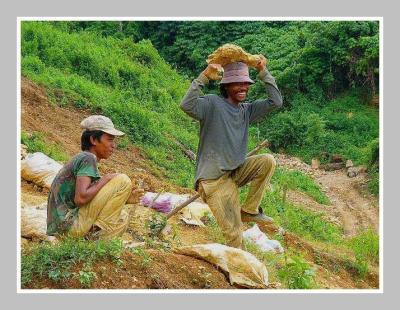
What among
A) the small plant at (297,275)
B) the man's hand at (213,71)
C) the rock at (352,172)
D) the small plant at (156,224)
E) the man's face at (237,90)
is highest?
the man's hand at (213,71)

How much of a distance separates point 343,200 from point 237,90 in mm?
10999

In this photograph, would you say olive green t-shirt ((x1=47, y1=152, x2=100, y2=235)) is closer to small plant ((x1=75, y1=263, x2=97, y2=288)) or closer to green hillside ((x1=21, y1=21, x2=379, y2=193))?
small plant ((x1=75, y1=263, x2=97, y2=288))

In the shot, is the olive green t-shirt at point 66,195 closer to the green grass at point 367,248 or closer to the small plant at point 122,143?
the green grass at point 367,248

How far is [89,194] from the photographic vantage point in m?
4.75

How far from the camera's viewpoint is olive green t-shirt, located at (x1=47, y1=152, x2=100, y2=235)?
15.7 feet

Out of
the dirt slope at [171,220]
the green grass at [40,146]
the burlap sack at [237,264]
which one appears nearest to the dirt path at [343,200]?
the dirt slope at [171,220]

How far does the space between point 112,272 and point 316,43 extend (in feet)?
56.1

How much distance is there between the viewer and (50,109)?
11.6 m

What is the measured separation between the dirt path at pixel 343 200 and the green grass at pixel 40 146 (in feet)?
20.0

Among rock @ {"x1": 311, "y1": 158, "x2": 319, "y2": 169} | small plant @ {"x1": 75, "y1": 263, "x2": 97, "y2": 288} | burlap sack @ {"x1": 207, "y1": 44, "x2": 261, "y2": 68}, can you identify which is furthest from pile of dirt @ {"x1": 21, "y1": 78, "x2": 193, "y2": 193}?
rock @ {"x1": 311, "y1": 158, "x2": 319, "y2": 169}

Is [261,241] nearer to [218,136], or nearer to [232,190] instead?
[232,190]

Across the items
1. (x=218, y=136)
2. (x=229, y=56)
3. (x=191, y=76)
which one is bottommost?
(x=218, y=136)

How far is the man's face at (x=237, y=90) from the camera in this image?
17.5ft

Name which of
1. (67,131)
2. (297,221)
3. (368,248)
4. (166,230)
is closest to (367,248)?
(368,248)
